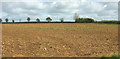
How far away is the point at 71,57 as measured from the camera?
511cm

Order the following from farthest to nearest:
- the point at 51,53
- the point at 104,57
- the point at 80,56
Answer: the point at 51,53 < the point at 80,56 < the point at 104,57

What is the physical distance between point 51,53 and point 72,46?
1414 millimetres

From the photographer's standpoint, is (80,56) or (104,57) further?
(80,56)

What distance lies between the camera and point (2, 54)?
554cm

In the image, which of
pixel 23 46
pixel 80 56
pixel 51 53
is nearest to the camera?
pixel 80 56

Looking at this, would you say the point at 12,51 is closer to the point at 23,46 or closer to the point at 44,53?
the point at 23,46

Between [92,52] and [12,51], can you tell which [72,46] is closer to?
[92,52]

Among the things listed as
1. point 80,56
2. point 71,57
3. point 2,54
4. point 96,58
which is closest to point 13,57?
point 2,54

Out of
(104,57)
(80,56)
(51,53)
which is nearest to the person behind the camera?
(104,57)

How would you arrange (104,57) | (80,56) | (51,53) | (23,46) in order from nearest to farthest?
1. (104,57)
2. (80,56)
3. (51,53)
4. (23,46)

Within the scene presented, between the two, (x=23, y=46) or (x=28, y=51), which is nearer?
(x=28, y=51)

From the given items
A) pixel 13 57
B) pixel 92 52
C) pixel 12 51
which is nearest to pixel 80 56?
pixel 92 52

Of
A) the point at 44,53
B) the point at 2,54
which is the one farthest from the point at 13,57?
the point at 44,53

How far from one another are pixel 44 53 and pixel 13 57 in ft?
4.21
